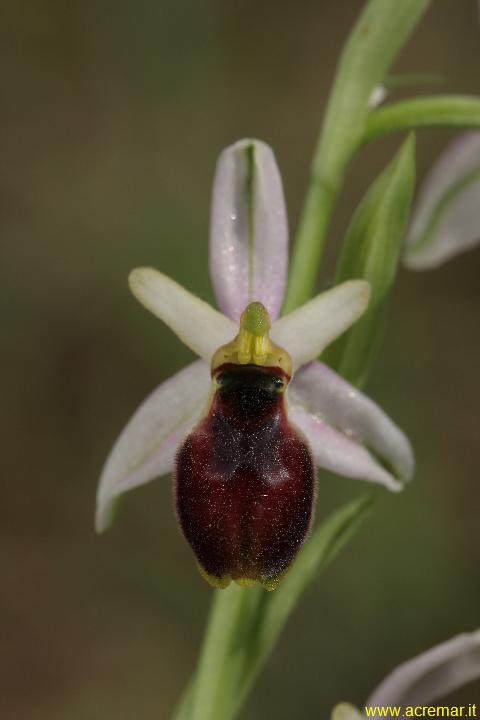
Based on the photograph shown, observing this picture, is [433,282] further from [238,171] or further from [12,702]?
[238,171]

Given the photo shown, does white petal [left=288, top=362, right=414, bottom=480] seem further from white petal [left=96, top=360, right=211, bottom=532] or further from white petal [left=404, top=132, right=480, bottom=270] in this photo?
white petal [left=404, top=132, right=480, bottom=270]

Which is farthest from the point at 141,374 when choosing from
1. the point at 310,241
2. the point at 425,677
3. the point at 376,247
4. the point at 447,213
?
the point at 425,677

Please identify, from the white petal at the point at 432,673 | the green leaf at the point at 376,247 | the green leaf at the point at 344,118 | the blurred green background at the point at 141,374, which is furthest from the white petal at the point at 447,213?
the blurred green background at the point at 141,374

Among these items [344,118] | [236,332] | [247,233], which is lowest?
[236,332]

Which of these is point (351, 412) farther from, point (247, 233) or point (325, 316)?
point (247, 233)

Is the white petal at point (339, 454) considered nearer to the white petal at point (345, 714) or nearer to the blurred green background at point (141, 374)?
the white petal at point (345, 714)

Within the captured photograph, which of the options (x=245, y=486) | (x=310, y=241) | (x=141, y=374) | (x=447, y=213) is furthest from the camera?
(x=141, y=374)

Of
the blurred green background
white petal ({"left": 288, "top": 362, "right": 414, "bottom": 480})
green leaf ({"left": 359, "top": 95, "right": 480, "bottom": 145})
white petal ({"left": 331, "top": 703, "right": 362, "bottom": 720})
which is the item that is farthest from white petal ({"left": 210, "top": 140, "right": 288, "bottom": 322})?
the blurred green background
